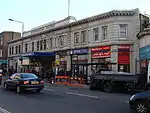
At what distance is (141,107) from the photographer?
905 centimetres

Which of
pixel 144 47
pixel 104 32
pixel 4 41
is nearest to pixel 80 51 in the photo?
pixel 104 32

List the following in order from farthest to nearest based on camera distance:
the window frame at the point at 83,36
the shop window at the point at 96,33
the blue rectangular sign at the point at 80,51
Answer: the window frame at the point at 83,36, the blue rectangular sign at the point at 80,51, the shop window at the point at 96,33

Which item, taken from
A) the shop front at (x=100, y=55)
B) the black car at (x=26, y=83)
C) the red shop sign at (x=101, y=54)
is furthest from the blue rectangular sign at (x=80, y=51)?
the black car at (x=26, y=83)

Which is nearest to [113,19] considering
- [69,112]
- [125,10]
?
[125,10]

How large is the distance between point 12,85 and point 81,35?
1851 centimetres

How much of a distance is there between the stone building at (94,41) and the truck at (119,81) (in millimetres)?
9326

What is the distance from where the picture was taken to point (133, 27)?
29578 mm

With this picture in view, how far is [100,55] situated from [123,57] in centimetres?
308

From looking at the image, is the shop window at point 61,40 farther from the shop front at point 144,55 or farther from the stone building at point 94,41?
the shop front at point 144,55

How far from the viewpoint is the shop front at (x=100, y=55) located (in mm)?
29781

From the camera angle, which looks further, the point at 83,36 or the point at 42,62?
the point at 42,62

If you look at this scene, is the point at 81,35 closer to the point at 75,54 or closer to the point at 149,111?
the point at 75,54

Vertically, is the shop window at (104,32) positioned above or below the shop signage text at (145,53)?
above

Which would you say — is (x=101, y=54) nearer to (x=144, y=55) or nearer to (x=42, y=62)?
(x=144, y=55)
